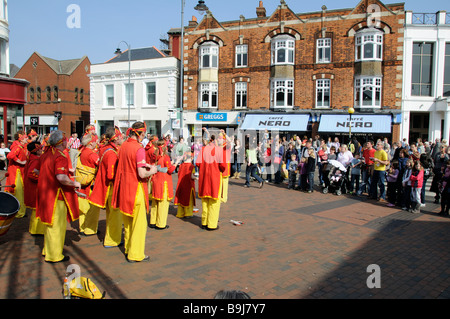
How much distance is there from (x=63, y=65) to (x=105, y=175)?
139 feet

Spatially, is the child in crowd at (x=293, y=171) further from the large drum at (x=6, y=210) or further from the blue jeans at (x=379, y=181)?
the large drum at (x=6, y=210)

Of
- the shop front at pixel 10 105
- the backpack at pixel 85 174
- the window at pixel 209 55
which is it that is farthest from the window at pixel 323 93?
the backpack at pixel 85 174

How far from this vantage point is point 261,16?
28.5 m

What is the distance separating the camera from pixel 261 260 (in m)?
5.55

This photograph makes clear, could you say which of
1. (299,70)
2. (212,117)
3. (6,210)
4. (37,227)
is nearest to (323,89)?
(299,70)

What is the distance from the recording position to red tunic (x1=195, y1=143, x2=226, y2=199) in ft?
23.7

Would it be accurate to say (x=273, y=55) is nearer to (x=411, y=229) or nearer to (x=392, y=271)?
(x=411, y=229)

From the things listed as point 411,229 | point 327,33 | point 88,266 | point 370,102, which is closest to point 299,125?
point 370,102

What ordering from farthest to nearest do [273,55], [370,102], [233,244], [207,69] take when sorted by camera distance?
[207,69] → [273,55] → [370,102] → [233,244]

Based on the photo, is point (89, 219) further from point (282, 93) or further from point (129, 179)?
point (282, 93)

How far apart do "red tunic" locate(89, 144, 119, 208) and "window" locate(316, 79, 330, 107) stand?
887 inches

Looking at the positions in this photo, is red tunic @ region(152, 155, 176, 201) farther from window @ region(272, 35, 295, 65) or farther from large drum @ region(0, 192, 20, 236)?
window @ region(272, 35, 295, 65)

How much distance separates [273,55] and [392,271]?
24.4 m

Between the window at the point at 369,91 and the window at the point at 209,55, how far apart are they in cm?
1168
